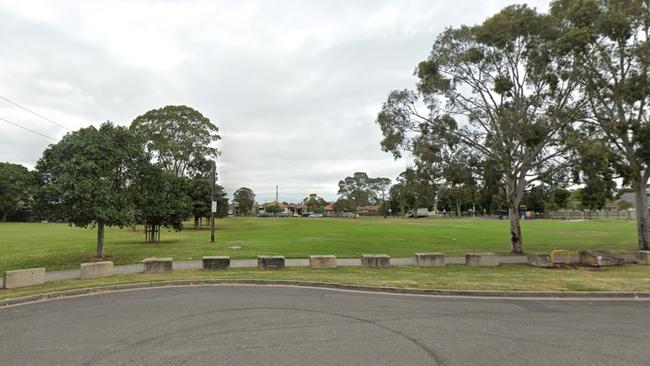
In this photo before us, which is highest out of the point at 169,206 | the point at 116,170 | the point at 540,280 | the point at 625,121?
the point at 625,121

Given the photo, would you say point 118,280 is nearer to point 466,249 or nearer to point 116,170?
point 116,170

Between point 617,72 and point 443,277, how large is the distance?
16.1 metres

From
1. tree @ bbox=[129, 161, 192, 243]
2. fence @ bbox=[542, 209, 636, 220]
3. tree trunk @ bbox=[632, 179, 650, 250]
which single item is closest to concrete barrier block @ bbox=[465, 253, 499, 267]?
tree trunk @ bbox=[632, 179, 650, 250]

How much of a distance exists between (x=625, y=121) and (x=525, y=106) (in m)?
5.12

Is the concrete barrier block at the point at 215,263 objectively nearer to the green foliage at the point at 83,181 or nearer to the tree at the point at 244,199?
the green foliage at the point at 83,181

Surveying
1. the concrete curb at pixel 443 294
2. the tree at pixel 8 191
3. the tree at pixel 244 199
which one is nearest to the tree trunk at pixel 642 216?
the concrete curb at pixel 443 294

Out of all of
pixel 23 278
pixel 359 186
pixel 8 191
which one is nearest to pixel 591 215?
pixel 359 186

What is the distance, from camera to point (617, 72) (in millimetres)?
21219

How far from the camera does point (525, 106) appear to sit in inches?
860

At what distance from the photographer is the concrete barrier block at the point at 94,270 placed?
1377 cm

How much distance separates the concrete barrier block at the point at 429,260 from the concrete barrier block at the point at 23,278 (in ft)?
44.3

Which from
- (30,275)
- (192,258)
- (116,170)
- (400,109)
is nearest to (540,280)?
(400,109)

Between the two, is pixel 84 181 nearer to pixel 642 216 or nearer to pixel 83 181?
pixel 83 181

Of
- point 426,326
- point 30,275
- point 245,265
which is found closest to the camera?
point 426,326
